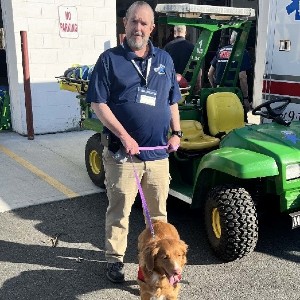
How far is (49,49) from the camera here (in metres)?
8.04

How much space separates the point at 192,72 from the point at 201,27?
20.6 inches

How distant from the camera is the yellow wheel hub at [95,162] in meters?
5.43

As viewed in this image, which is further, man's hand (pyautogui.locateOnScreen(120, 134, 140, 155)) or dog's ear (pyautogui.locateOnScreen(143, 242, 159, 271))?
man's hand (pyautogui.locateOnScreen(120, 134, 140, 155))

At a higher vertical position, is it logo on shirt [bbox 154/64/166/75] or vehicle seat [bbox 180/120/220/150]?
logo on shirt [bbox 154/64/166/75]

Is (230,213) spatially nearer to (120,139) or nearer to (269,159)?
(269,159)

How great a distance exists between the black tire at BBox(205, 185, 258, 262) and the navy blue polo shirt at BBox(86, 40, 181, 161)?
2.39ft

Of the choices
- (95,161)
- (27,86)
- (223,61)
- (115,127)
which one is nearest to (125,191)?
(115,127)

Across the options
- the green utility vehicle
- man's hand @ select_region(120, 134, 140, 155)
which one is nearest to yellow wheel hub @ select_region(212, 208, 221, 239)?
the green utility vehicle

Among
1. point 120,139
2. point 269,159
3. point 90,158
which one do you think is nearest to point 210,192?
point 269,159

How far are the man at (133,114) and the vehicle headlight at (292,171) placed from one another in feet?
2.87

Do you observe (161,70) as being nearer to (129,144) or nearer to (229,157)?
(129,144)

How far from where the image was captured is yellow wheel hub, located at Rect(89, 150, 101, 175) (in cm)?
543

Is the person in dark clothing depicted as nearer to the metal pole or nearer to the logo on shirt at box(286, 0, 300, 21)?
the logo on shirt at box(286, 0, 300, 21)

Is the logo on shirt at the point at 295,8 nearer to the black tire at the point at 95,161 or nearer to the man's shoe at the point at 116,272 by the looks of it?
the black tire at the point at 95,161
